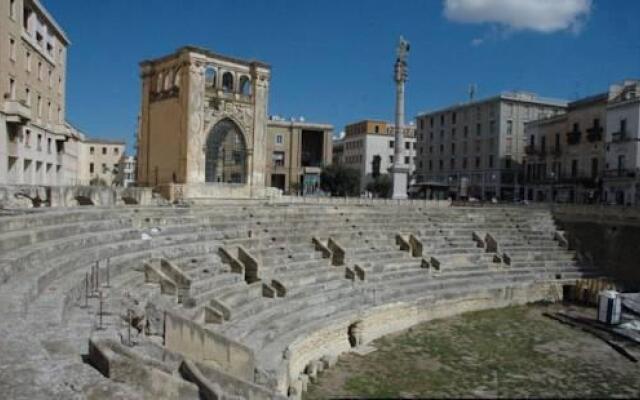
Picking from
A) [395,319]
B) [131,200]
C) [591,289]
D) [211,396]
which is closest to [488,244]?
[591,289]

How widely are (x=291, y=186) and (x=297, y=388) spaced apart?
51.1 m

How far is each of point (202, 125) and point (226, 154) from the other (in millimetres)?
2180

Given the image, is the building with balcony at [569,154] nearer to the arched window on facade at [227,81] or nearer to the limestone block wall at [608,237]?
the limestone block wall at [608,237]

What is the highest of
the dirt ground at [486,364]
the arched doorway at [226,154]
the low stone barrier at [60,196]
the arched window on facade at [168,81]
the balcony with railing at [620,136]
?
the arched window on facade at [168,81]

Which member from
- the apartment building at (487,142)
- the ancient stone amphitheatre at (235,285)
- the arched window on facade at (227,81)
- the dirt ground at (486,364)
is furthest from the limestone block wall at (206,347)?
the apartment building at (487,142)

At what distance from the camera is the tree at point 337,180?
6181 cm

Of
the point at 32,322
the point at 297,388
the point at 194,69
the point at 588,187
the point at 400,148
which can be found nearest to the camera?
the point at 32,322

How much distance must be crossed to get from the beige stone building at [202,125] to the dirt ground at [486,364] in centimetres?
1552

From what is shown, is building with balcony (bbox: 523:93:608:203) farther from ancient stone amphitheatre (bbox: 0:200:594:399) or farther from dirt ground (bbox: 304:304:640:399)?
dirt ground (bbox: 304:304:640:399)

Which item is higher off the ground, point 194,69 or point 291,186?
point 194,69

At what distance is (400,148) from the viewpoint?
117 feet

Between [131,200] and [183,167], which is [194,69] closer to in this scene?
[183,167]

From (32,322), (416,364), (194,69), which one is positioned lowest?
(416,364)

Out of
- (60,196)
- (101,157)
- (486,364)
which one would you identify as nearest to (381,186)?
(101,157)
